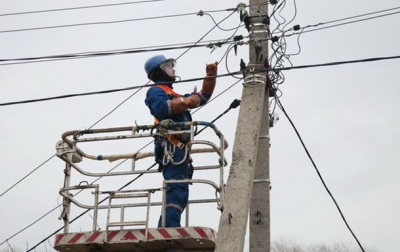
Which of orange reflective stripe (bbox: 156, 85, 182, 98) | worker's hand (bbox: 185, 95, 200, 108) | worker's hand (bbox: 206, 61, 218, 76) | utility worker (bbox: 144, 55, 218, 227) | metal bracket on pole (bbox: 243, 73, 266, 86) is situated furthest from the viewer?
metal bracket on pole (bbox: 243, 73, 266, 86)

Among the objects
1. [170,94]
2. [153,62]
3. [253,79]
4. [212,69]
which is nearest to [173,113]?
[170,94]

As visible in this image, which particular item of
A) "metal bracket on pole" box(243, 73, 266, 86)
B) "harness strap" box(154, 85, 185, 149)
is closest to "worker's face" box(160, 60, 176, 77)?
"harness strap" box(154, 85, 185, 149)

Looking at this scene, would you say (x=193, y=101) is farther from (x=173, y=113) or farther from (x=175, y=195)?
(x=175, y=195)

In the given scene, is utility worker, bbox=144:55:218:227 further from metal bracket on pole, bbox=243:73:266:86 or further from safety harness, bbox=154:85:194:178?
metal bracket on pole, bbox=243:73:266:86

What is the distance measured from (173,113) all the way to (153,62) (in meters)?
0.95

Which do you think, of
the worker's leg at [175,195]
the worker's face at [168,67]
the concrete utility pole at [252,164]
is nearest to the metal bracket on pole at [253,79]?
the concrete utility pole at [252,164]

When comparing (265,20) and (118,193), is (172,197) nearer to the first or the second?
(118,193)

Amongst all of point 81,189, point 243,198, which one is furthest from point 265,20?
point 81,189

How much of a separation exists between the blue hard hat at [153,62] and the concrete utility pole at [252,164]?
3.79ft

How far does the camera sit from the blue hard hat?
923 cm

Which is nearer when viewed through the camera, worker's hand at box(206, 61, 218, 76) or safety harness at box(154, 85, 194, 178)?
safety harness at box(154, 85, 194, 178)

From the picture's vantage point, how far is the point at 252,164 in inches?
342

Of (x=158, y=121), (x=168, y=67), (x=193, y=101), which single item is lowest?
(x=158, y=121)

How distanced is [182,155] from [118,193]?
3.02 ft
